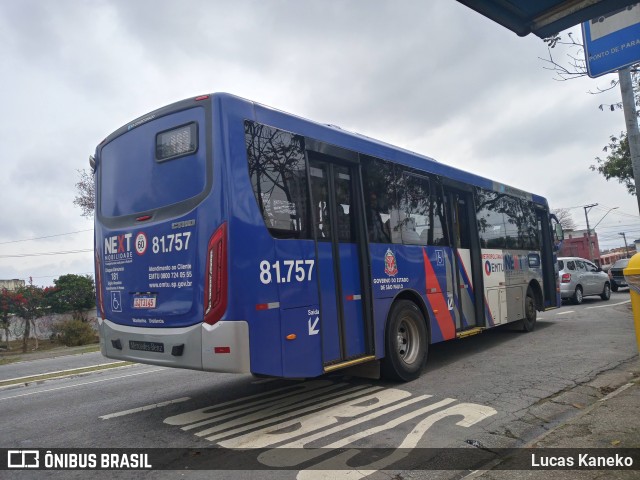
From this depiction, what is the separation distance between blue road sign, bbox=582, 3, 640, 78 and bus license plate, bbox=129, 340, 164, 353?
227 inches

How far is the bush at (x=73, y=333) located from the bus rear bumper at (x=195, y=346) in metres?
16.0

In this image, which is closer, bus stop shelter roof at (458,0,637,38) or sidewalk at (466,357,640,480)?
sidewalk at (466,357,640,480)

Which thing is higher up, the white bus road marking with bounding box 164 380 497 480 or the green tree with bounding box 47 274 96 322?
the green tree with bounding box 47 274 96 322

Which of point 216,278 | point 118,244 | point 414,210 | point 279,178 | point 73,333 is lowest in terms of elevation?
point 73,333

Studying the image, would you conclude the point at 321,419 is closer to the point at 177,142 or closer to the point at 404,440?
the point at 404,440

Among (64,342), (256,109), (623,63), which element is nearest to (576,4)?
(623,63)

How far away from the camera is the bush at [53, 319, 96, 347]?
63.4ft

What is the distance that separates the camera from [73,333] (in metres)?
19.3

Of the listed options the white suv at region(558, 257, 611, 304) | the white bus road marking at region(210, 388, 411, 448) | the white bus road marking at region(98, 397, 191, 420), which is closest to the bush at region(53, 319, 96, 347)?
the white bus road marking at region(98, 397, 191, 420)

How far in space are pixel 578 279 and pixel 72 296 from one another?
21.6 m

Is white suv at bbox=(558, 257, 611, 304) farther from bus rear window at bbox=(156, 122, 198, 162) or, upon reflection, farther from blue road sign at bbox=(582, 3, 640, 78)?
bus rear window at bbox=(156, 122, 198, 162)

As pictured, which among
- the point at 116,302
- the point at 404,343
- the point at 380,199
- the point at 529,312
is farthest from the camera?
the point at 529,312

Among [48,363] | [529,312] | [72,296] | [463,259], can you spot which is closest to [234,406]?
[463,259]

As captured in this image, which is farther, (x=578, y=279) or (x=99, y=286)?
(x=578, y=279)
